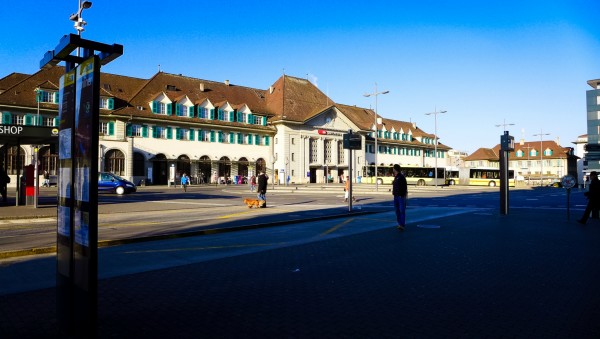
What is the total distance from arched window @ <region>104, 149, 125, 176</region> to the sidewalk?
1753 inches

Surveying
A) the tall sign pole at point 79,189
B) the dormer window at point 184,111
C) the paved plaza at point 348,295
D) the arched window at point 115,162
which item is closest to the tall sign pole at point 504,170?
the paved plaza at point 348,295

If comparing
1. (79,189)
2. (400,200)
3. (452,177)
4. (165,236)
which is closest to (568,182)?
(400,200)

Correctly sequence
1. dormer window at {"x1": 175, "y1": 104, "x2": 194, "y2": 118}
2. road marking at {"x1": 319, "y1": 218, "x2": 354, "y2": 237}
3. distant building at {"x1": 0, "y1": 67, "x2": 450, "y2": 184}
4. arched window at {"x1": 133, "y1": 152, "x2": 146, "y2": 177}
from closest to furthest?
road marking at {"x1": 319, "y1": 218, "x2": 354, "y2": 237} < distant building at {"x1": 0, "y1": 67, "x2": 450, "y2": 184} < arched window at {"x1": 133, "y1": 152, "x2": 146, "y2": 177} < dormer window at {"x1": 175, "y1": 104, "x2": 194, "y2": 118}

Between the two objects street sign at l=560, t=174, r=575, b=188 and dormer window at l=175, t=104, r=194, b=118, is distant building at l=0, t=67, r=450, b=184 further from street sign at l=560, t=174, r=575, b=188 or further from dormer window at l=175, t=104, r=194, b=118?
street sign at l=560, t=174, r=575, b=188

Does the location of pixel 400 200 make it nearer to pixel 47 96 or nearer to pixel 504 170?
pixel 504 170

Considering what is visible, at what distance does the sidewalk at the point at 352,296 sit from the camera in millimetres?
4562

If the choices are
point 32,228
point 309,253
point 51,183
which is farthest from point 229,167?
point 309,253

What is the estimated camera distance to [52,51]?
457cm

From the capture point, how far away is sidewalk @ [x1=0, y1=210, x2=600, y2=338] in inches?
180

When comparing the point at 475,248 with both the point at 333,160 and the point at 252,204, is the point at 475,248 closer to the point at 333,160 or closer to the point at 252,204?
the point at 252,204

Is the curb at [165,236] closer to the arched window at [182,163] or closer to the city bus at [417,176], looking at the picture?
the arched window at [182,163]

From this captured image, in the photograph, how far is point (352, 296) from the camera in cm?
578

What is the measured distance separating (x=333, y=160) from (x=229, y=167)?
66.7 ft

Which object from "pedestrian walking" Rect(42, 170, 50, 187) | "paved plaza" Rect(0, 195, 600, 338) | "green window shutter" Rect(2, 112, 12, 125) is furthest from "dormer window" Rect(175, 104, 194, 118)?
"paved plaza" Rect(0, 195, 600, 338)
